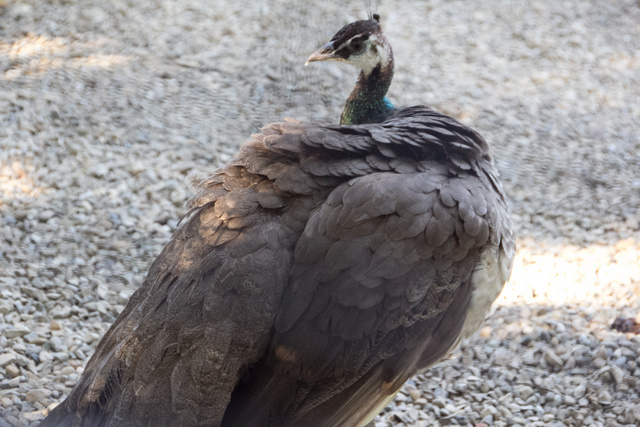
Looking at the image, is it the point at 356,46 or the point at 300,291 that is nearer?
the point at 300,291

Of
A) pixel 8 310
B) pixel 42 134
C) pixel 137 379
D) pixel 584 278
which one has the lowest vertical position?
pixel 584 278

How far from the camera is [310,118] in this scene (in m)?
2.95

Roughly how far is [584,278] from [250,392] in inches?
87.2

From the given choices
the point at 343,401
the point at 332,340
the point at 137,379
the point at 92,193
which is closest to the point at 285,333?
the point at 332,340

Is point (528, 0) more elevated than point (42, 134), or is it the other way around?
point (528, 0)

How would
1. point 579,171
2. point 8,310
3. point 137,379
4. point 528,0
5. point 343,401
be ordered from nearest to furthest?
point 137,379
point 343,401
point 8,310
point 579,171
point 528,0

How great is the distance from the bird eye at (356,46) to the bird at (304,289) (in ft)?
2.63

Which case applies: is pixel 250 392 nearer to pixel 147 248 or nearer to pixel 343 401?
pixel 343 401

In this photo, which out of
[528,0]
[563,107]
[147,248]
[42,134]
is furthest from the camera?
[528,0]

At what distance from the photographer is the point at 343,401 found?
2098 mm

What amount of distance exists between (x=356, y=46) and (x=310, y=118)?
1.24 feet

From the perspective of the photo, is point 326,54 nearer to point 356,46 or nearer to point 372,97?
point 356,46

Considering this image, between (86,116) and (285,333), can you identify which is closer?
(285,333)

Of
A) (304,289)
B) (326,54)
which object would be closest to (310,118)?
(326,54)
